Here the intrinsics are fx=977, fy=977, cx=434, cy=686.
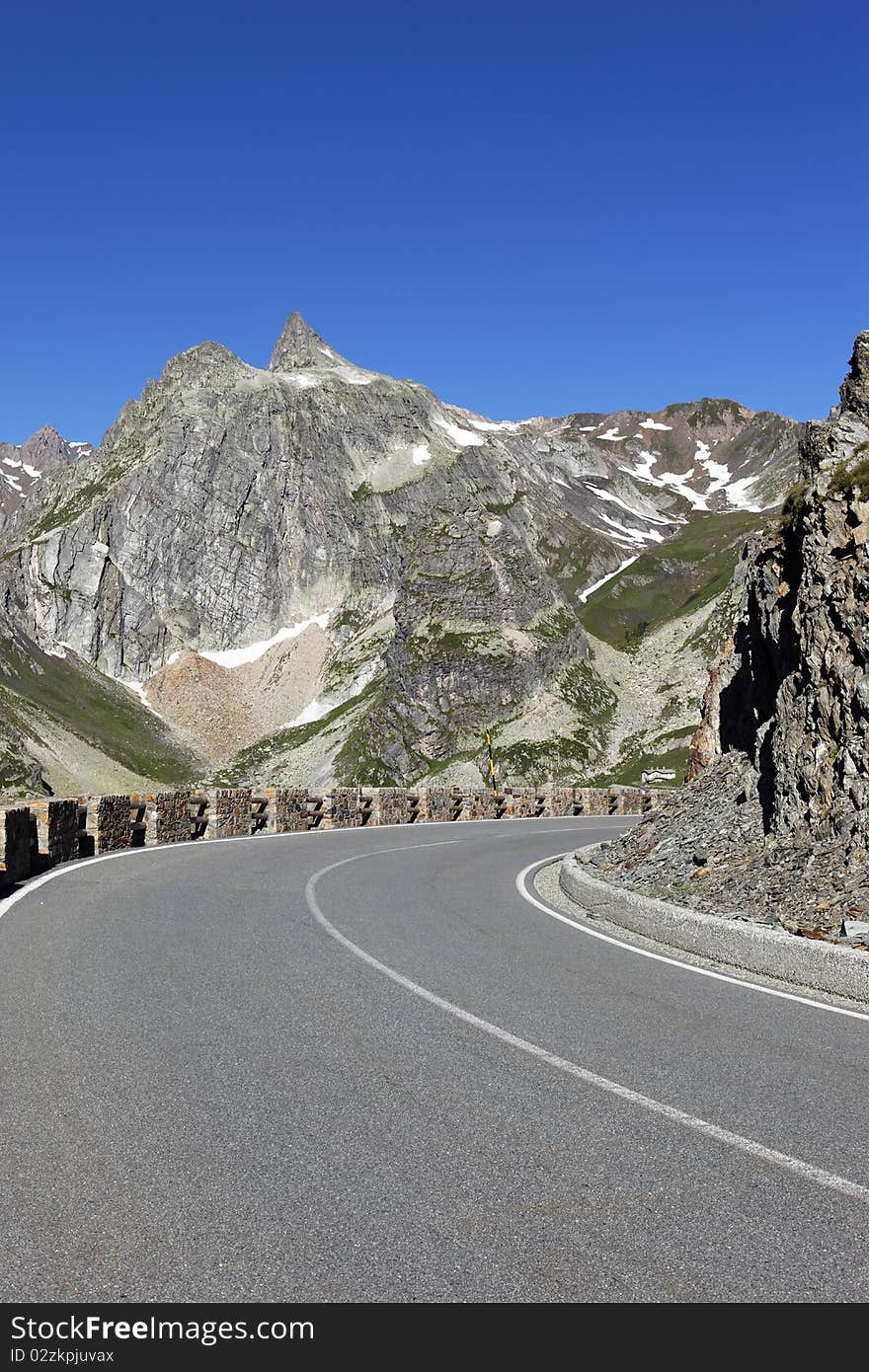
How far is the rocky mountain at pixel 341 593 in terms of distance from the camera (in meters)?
101

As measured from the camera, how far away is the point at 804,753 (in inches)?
543

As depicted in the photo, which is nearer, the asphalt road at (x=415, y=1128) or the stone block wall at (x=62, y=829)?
the asphalt road at (x=415, y=1128)

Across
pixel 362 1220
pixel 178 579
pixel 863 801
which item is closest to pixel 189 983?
pixel 362 1220

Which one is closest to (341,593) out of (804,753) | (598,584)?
(598,584)

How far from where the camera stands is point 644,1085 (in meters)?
5.93

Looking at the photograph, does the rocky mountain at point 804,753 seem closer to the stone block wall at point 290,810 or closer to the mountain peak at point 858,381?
the mountain peak at point 858,381

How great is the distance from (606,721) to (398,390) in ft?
347

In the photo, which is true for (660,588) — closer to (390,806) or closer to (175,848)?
(390,806)

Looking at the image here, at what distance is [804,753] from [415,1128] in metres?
10.3

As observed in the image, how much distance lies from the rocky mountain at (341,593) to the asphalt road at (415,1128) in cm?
7693

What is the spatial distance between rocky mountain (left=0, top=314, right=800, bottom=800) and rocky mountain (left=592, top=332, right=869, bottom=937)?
6744 cm

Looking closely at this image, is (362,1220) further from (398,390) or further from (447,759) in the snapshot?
(398,390)

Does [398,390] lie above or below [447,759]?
above

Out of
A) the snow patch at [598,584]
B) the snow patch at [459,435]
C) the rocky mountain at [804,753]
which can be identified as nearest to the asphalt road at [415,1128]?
the rocky mountain at [804,753]
